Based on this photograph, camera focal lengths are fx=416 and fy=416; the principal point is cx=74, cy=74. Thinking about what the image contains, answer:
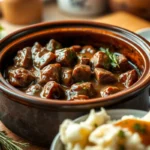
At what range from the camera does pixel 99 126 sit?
1.11 metres

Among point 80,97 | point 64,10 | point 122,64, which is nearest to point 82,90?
point 80,97

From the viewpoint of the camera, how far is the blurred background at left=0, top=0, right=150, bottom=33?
2480mm

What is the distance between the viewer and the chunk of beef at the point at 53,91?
4.59 feet

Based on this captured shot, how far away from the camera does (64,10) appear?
2.74 metres

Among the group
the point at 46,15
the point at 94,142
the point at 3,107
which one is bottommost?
the point at 46,15

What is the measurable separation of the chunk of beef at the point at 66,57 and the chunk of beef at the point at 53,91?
0.16 metres

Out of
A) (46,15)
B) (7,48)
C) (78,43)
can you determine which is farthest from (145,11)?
(7,48)

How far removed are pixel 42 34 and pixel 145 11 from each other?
3.37 ft

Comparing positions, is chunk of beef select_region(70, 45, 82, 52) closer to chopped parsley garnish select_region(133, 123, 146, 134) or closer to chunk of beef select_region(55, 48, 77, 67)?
chunk of beef select_region(55, 48, 77, 67)

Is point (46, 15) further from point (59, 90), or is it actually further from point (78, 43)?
point (59, 90)

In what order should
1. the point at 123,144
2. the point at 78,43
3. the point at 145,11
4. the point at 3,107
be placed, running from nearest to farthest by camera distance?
the point at 123,144
the point at 3,107
the point at 78,43
the point at 145,11

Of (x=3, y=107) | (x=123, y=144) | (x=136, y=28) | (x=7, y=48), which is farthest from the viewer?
(x=136, y=28)

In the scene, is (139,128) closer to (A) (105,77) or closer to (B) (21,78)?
(A) (105,77)

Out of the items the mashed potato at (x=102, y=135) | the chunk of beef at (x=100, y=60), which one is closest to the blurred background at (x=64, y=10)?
the chunk of beef at (x=100, y=60)
